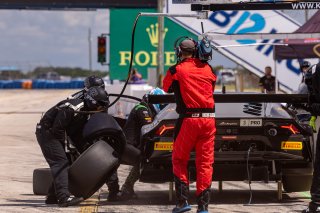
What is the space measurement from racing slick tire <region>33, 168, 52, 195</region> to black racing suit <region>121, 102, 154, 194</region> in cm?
104

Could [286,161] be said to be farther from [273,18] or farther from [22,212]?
[273,18]

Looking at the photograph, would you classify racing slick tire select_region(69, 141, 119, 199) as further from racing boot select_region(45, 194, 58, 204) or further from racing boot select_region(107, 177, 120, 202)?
racing boot select_region(107, 177, 120, 202)

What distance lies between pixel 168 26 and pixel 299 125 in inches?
1344

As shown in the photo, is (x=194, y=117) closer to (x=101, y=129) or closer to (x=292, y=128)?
(x=101, y=129)

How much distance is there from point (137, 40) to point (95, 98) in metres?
34.9

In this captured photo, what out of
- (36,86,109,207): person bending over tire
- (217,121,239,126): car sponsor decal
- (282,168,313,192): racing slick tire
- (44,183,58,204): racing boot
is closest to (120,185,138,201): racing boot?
(36,86,109,207): person bending over tire

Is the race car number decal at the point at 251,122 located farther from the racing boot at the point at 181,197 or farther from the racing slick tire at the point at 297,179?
the racing boot at the point at 181,197

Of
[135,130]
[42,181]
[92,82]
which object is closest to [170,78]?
[92,82]

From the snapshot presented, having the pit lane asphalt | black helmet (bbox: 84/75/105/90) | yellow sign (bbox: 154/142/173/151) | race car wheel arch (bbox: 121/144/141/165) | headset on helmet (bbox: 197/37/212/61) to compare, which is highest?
headset on helmet (bbox: 197/37/212/61)

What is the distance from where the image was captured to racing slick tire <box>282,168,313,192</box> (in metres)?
9.81

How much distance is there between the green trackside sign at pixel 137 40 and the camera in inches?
1693

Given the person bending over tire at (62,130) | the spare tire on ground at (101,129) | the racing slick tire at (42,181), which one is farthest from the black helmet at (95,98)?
the racing slick tire at (42,181)

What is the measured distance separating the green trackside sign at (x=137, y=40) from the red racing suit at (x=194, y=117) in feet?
111

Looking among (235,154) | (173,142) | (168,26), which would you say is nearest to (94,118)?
(173,142)
